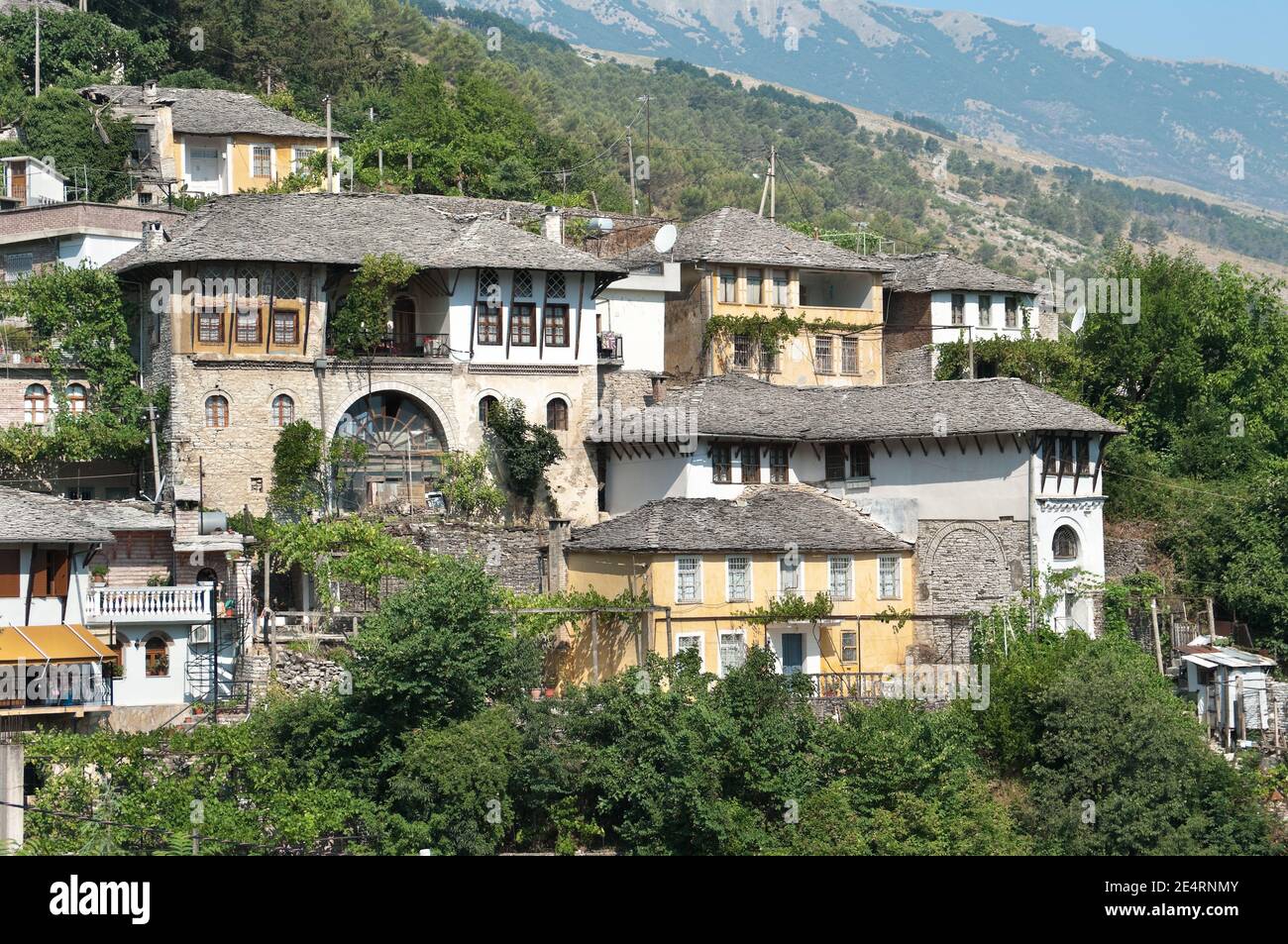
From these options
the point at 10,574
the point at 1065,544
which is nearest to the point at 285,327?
the point at 10,574

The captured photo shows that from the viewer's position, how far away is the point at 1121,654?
155 feet

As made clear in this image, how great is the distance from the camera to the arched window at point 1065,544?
1980 inches

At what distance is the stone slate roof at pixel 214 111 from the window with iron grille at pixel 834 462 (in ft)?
91.8

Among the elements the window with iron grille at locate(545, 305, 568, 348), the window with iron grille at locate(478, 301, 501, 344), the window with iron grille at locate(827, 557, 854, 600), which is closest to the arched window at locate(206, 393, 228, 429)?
the window with iron grille at locate(478, 301, 501, 344)

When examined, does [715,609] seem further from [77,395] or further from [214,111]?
[214,111]

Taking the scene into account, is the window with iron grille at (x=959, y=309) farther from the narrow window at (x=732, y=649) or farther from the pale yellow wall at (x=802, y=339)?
the narrow window at (x=732, y=649)

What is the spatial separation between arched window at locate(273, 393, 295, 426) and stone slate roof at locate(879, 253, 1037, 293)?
2235 cm

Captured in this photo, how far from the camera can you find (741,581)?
155 feet

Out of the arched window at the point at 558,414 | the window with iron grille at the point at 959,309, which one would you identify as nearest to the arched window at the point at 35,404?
the arched window at the point at 558,414

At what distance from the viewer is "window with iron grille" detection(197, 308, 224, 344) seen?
50688mm

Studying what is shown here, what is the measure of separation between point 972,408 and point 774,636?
29.5ft

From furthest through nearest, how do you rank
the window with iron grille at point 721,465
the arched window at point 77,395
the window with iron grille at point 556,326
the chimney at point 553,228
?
the chimney at point 553,228 < the window with iron grille at point 556,326 < the arched window at point 77,395 < the window with iron grille at point 721,465
